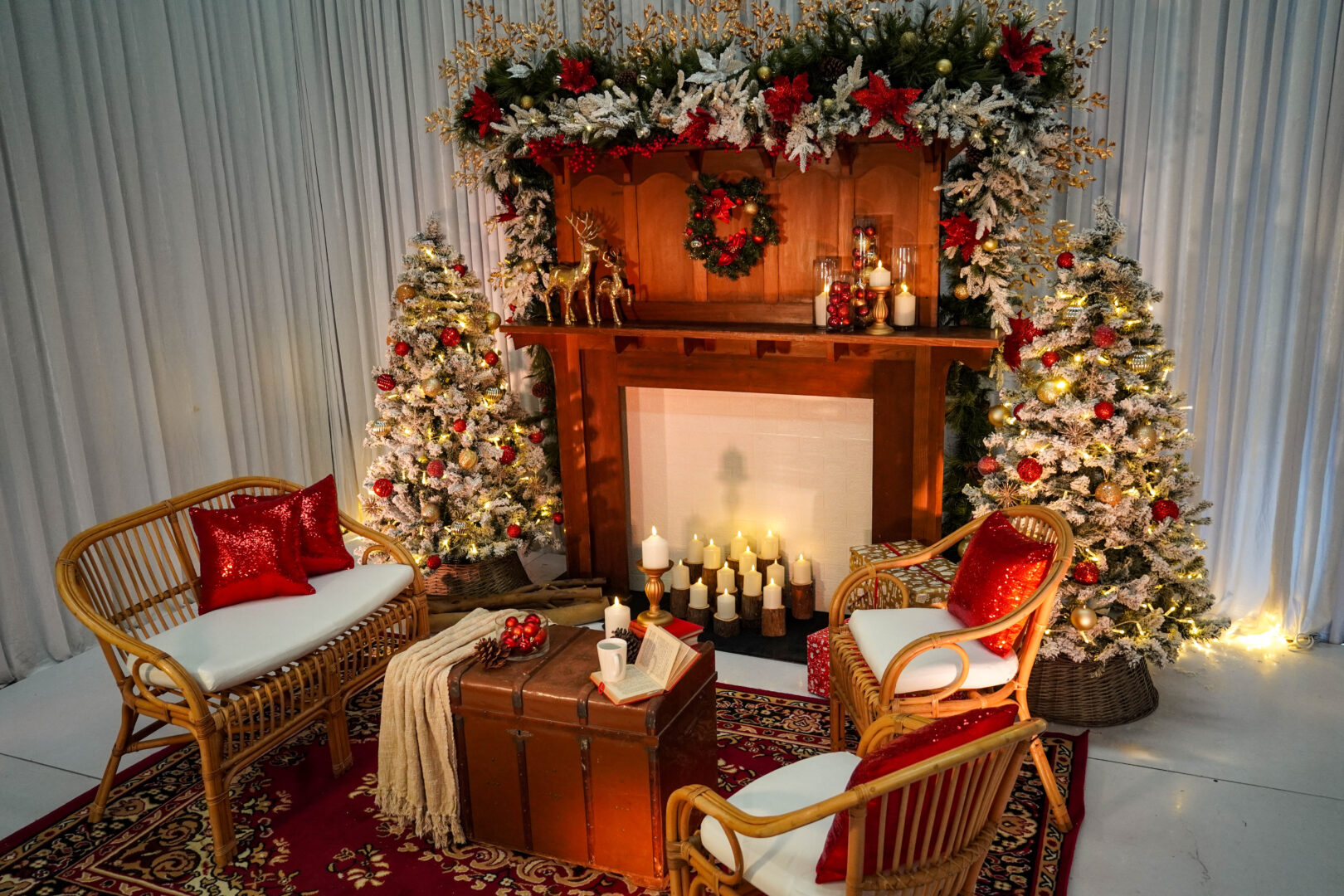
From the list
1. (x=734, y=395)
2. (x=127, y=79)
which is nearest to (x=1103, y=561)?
(x=734, y=395)

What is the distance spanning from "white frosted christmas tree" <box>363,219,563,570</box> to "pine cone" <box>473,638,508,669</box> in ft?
5.80

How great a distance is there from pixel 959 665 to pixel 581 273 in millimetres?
2463

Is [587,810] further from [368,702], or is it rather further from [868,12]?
[868,12]

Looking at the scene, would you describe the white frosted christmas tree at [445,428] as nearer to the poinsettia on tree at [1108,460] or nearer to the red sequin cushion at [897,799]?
the poinsettia on tree at [1108,460]

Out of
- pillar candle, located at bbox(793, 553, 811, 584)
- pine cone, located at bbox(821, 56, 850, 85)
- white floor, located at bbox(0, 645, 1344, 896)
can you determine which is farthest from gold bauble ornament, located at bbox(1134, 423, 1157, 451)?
pine cone, located at bbox(821, 56, 850, 85)

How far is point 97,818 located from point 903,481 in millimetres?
3305

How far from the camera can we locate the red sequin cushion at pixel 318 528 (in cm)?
377

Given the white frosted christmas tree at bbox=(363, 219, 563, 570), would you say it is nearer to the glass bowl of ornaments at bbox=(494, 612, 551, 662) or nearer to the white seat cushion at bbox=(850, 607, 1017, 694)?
the glass bowl of ornaments at bbox=(494, 612, 551, 662)

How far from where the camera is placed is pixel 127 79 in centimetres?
481

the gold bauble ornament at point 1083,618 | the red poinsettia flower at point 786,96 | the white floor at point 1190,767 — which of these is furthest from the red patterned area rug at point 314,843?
the red poinsettia flower at point 786,96

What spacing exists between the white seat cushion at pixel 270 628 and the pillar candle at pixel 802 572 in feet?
5.80

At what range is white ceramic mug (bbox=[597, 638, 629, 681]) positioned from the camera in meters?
2.84

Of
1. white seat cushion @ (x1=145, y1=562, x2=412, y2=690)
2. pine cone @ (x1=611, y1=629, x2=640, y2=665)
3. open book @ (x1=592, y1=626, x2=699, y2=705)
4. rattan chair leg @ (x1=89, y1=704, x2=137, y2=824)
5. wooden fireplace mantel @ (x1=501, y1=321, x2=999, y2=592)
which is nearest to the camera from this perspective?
open book @ (x1=592, y1=626, x2=699, y2=705)

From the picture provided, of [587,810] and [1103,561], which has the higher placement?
[1103,561]
